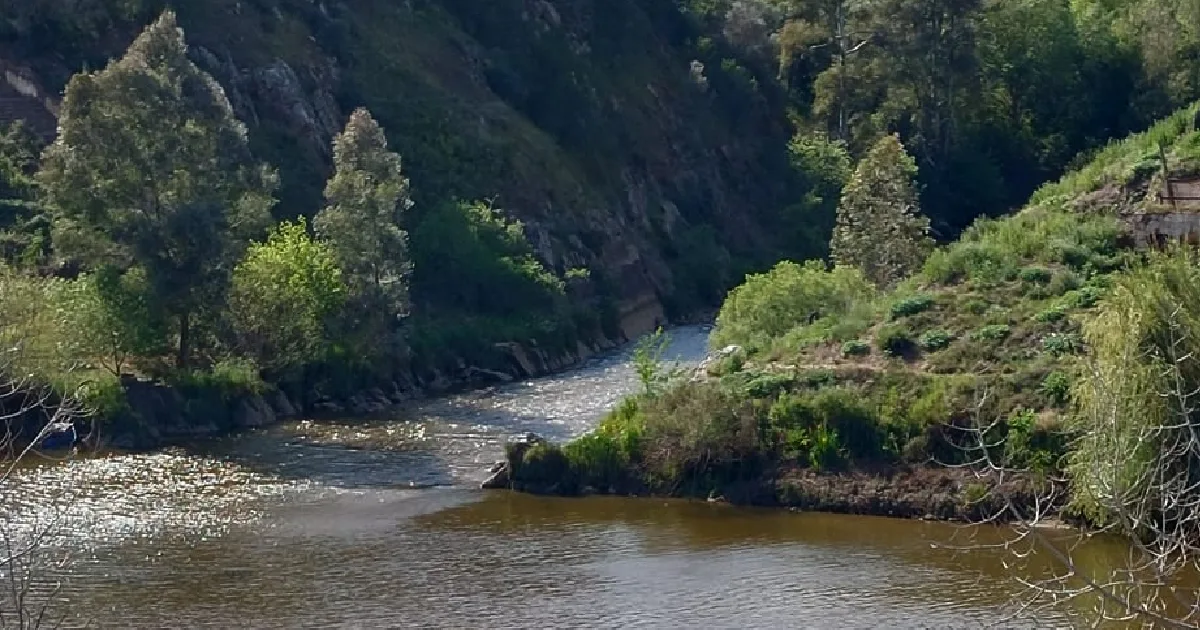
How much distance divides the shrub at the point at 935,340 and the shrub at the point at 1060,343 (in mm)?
2956

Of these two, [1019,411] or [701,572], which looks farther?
[1019,411]

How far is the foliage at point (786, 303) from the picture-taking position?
55188mm

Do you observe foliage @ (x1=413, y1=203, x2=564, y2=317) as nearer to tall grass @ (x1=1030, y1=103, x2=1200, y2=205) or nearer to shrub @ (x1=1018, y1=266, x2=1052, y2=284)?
tall grass @ (x1=1030, y1=103, x2=1200, y2=205)

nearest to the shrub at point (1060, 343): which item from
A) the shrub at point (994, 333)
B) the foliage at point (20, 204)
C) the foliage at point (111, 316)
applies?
the shrub at point (994, 333)

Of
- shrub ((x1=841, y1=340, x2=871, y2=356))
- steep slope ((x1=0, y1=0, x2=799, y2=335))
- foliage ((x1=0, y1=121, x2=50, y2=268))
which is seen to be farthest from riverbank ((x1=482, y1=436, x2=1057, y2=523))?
steep slope ((x1=0, y1=0, x2=799, y2=335))

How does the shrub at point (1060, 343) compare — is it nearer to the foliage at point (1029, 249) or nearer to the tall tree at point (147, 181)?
the foliage at point (1029, 249)

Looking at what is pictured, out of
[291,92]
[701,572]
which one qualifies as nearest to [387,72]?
[291,92]

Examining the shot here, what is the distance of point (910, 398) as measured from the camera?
1783 inches

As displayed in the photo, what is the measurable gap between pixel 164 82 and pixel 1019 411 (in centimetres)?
3184

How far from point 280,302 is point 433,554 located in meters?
24.1

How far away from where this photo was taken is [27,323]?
48.9 meters

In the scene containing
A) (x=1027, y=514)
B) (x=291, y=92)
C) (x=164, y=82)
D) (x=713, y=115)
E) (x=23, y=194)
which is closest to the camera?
(x=1027, y=514)

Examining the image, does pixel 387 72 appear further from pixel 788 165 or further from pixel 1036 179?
pixel 1036 179

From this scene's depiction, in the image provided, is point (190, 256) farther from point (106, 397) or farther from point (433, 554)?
point (433, 554)
